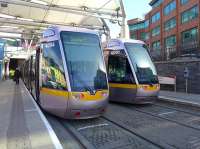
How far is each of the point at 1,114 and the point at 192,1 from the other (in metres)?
44.9

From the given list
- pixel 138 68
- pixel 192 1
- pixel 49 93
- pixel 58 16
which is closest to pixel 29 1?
pixel 58 16

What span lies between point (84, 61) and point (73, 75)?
2.15 feet

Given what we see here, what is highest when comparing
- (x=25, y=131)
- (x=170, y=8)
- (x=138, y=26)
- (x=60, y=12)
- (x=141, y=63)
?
(x=138, y=26)

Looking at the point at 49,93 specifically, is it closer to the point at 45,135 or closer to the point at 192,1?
the point at 45,135

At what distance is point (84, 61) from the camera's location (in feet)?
32.9

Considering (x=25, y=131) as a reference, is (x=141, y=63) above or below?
above

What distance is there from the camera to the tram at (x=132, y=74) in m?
12.9

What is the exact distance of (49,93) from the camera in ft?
33.4

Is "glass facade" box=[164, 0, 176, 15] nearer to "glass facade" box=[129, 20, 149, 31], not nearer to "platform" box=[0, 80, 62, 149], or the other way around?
"glass facade" box=[129, 20, 149, 31]

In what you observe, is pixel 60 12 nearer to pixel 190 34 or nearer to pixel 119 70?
pixel 119 70

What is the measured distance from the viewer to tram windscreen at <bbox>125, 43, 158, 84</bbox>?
509 inches

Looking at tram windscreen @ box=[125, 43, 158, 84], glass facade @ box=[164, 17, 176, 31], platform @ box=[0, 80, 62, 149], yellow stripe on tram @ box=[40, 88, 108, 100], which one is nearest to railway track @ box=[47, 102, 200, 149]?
platform @ box=[0, 80, 62, 149]

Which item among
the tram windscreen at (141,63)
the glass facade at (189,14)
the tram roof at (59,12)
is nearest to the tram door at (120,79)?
the tram windscreen at (141,63)

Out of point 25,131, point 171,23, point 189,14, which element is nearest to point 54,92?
point 25,131
